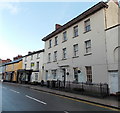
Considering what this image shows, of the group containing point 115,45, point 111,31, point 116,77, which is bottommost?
point 116,77

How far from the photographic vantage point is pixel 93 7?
15.5 meters

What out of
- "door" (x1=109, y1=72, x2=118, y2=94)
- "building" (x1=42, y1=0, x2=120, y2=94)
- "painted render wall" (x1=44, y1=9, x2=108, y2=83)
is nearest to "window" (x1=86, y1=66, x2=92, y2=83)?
"building" (x1=42, y1=0, x2=120, y2=94)

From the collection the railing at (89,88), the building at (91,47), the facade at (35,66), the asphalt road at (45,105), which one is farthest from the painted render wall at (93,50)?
the facade at (35,66)

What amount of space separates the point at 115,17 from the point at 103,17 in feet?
8.08

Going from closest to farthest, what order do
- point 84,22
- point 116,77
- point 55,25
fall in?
point 116,77, point 84,22, point 55,25

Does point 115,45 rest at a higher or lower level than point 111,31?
lower

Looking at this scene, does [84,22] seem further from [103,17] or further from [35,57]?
[35,57]

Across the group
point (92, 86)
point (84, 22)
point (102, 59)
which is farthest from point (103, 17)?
point (92, 86)

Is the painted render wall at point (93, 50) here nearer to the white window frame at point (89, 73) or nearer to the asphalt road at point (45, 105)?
the white window frame at point (89, 73)

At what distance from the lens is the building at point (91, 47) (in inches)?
522

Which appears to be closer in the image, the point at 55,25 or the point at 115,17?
the point at 115,17

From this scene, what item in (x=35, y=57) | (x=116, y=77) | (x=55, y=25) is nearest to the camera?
(x=116, y=77)

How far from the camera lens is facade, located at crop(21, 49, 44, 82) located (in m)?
28.1

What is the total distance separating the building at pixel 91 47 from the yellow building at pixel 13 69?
20.6 meters
